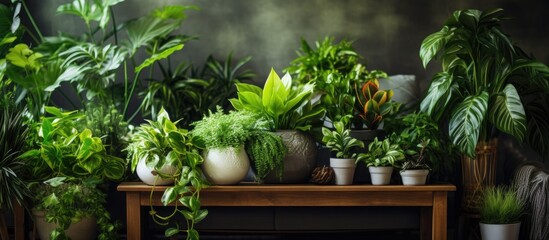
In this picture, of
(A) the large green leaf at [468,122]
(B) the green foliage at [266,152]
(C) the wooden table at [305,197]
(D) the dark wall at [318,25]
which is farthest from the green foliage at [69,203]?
(A) the large green leaf at [468,122]

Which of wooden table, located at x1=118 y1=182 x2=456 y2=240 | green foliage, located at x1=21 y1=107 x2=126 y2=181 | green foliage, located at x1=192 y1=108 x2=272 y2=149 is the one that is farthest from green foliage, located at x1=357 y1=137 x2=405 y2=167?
green foliage, located at x1=21 y1=107 x2=126 y2=181

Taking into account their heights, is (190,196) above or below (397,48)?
below

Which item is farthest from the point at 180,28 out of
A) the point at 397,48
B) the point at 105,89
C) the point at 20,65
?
the point at 397,48

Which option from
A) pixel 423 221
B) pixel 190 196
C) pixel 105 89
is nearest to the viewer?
pixel 190 196

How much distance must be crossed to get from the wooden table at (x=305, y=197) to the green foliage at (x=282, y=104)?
1.09ft

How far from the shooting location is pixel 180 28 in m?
5.16

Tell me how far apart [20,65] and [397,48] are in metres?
2.54

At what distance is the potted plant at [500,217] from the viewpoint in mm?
3811

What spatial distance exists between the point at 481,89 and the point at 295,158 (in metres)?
1.20

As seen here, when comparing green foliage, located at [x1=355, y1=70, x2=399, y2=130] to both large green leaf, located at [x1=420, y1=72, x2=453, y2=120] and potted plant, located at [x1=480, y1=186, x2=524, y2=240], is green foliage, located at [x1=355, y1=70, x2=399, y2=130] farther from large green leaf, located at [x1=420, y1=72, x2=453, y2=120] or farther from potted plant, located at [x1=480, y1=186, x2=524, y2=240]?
potted plant, located at [x1=480, y1=186, x2=524, y2=240]

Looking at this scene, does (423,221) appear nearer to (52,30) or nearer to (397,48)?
(397,48)

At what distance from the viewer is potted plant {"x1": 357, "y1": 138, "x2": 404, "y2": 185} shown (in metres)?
3.50

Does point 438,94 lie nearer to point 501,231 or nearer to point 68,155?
point 501,231

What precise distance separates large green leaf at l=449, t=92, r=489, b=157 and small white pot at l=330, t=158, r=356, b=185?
25.6 inches
